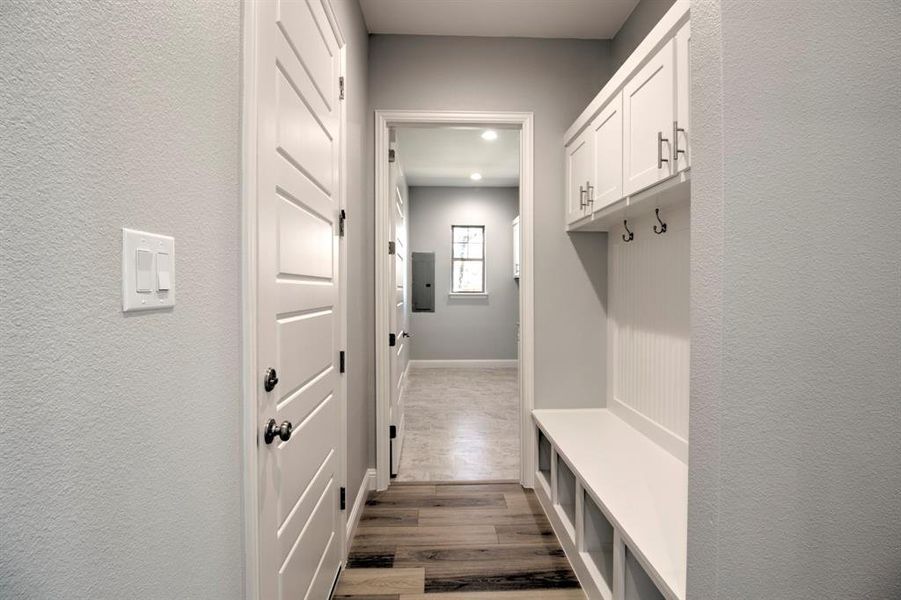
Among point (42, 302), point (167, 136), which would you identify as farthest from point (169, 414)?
point (167, 136)

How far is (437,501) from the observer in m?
2.59

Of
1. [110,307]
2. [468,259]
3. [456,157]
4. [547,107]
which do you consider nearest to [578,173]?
[547,107]

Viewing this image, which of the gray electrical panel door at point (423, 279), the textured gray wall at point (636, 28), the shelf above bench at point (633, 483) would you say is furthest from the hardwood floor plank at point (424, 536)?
the gray electrical panel door at point (423, 279)

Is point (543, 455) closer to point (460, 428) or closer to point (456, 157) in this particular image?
point (460, 428)

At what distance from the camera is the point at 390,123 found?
271 centimetres

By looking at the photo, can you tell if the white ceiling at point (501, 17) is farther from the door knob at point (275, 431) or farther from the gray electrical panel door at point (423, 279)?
the gray electrical panel door at point (423, 279)

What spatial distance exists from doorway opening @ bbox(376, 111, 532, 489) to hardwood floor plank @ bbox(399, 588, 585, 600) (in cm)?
92

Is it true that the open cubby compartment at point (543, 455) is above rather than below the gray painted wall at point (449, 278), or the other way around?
below

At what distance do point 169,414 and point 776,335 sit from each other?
1151mm

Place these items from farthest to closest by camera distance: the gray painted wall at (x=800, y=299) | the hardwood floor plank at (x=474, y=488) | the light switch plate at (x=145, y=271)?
the hardwood floor plank at (x=474, y=488), the gray painted wall at (x=800, y=299), the light switch plate at (x=145, y=271)

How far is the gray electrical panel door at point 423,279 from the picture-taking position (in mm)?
6855

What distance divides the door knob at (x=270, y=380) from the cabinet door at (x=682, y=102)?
4.64 ft

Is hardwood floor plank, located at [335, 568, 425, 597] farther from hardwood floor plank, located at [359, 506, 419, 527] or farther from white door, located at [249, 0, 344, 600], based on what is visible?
hardwood floor plank, located at [359, 506, 419, 527]

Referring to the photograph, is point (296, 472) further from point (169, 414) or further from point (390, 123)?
point (390, 123)
